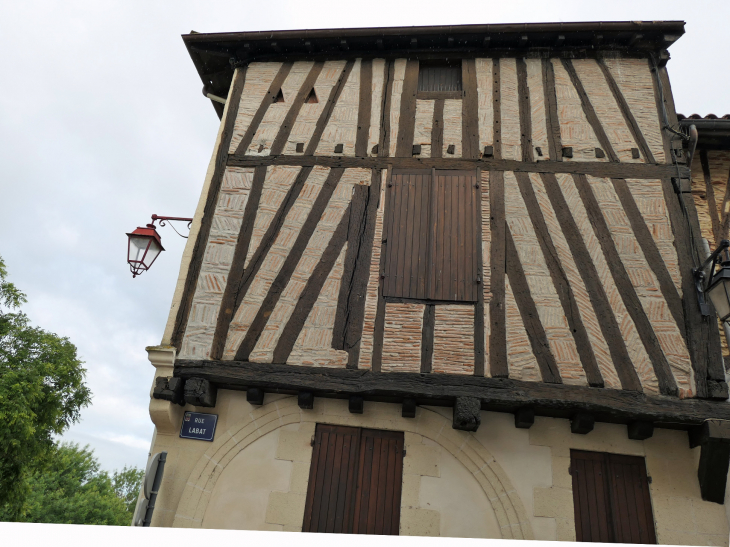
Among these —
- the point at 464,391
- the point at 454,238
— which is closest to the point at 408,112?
the point at 454,238

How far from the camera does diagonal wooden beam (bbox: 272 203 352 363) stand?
4793mm

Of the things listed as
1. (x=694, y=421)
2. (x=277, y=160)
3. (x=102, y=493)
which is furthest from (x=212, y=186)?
(x=102, y=493)

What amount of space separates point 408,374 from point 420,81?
→ 406 centimetres

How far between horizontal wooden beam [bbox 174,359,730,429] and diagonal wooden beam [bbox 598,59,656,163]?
2.91 meters

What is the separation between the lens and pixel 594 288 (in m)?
4.84

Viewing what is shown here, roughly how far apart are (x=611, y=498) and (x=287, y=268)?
4034mm

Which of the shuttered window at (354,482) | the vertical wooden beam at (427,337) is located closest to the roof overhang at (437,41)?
the vertical wooden beam at (427,337)

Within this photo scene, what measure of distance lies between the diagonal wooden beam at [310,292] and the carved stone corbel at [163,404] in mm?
1122

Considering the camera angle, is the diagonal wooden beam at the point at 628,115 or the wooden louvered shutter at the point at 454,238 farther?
the diagonal wooden beam at the point at 628,115

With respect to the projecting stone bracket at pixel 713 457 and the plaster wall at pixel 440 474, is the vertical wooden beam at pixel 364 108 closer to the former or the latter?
the plaster wall at pixel 440 474

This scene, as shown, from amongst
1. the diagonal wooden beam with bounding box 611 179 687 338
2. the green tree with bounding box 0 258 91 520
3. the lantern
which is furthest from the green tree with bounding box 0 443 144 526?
the diagonal wooden beam with bounding box 611 179 687 338

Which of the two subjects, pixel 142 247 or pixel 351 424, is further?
pixel 142 247

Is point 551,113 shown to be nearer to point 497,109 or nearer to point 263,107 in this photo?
point 497,109

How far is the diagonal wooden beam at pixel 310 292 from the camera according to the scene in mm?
4793
